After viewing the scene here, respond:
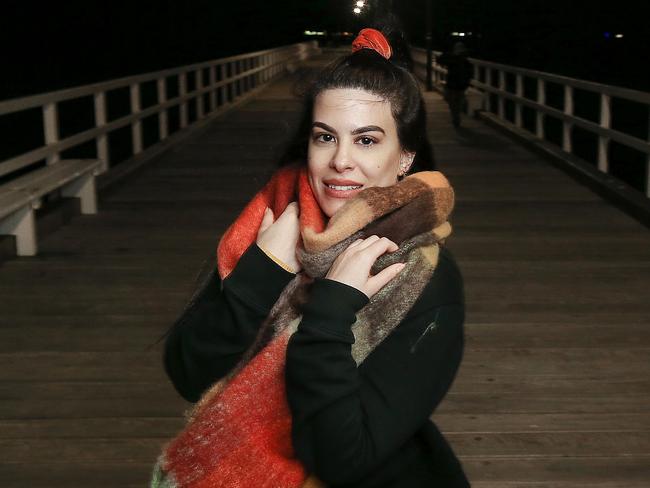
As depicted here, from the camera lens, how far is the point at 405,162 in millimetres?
2084

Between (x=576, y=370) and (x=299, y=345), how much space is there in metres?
3.18

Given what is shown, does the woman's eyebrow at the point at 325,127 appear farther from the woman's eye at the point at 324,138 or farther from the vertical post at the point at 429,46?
the vertical post at the point at 429,46

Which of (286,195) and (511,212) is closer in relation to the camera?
(286,195)

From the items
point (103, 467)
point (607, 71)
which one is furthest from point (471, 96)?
point (607, 71)

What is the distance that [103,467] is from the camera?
3697 mm

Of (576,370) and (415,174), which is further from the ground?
(415,174)

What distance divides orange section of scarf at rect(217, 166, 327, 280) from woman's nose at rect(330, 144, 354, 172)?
9 cm

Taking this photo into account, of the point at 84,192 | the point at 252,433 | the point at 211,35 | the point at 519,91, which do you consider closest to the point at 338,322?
the point at 252,433

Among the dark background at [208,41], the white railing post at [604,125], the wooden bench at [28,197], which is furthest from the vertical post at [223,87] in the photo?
the dark background at [208,41]

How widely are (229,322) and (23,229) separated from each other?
5436 mm

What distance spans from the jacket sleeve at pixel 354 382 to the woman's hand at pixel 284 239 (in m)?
0.19

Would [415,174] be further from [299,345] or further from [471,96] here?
[471,96]

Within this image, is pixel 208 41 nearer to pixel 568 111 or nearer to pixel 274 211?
pixel 568 111

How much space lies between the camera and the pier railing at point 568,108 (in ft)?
31.6
